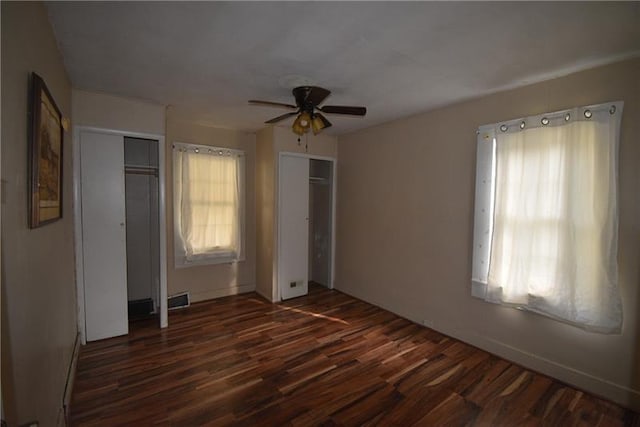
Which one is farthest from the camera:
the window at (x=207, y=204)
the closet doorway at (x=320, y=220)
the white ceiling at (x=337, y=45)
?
the closet doorway at (x=320, y=220)

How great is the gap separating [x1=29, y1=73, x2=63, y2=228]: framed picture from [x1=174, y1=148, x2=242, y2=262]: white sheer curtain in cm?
177

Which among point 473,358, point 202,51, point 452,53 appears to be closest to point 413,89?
point 452,53

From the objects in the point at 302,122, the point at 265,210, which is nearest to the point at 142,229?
the point at 265,210

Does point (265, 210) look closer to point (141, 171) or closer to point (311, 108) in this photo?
point (141, 171)

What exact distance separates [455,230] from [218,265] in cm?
313

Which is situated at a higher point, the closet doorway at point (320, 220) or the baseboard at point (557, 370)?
the closet doorway at point (320, 220)

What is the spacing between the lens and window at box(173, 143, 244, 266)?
350cm

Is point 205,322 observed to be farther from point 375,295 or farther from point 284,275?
point 375,295

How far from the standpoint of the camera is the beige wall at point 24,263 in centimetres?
94

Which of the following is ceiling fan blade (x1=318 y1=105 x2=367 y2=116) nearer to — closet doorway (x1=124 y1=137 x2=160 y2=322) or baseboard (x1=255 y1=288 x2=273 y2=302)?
closet doorway (x1=124 y1=137 x2=160 y2=322)

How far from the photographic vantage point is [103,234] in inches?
106

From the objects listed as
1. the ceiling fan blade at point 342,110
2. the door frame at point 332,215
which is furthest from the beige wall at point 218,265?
the ceiling fan blade at point 342,110

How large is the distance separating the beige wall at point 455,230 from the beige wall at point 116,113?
2.52 metres

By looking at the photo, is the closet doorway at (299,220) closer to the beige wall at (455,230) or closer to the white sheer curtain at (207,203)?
the beige wall at (455,230)
